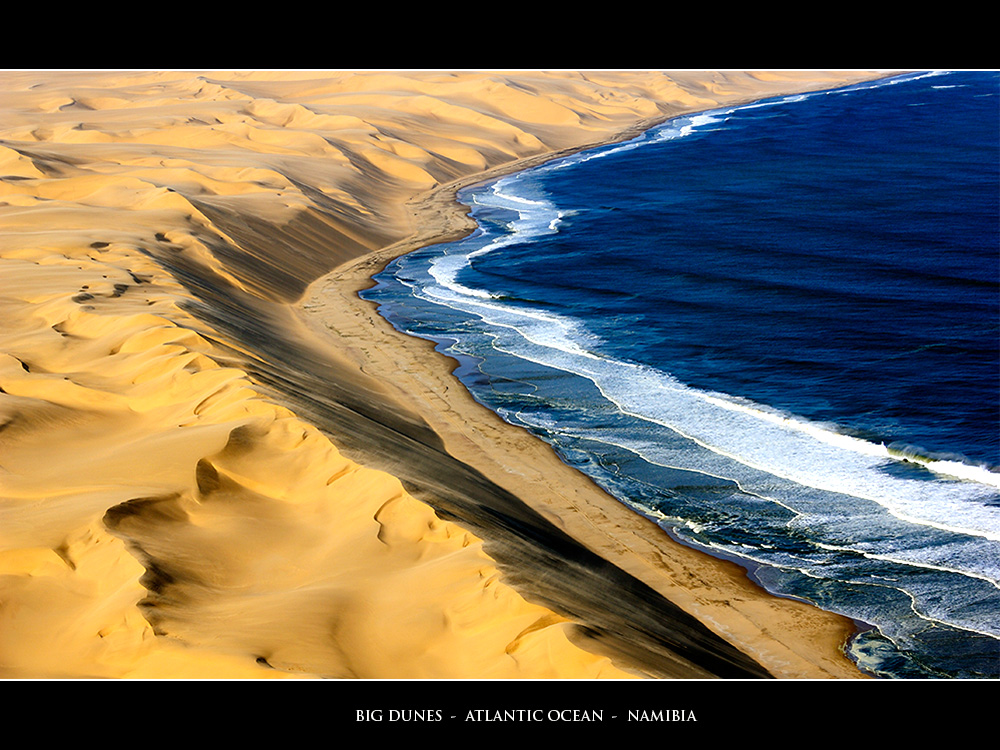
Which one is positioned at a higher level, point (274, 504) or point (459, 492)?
point (274, 504)

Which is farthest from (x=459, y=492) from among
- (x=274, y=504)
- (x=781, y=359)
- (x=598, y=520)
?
(x=781, y=359)

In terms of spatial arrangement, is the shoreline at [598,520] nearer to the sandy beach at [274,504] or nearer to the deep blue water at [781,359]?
the sandy beach at [274,504]

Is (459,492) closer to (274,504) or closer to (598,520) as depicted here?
(274,504)

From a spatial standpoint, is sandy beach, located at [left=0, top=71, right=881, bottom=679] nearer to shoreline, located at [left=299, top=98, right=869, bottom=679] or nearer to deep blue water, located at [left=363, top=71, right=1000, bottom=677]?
shoreline, located at [left=299, top=98, right=869, bottom=679]

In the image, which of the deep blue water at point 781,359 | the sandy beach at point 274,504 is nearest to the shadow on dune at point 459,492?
the sandy beach at point 274,504

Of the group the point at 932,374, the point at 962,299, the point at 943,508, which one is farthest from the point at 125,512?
the point at 962,299

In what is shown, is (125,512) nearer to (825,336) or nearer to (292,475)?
(292,475)
